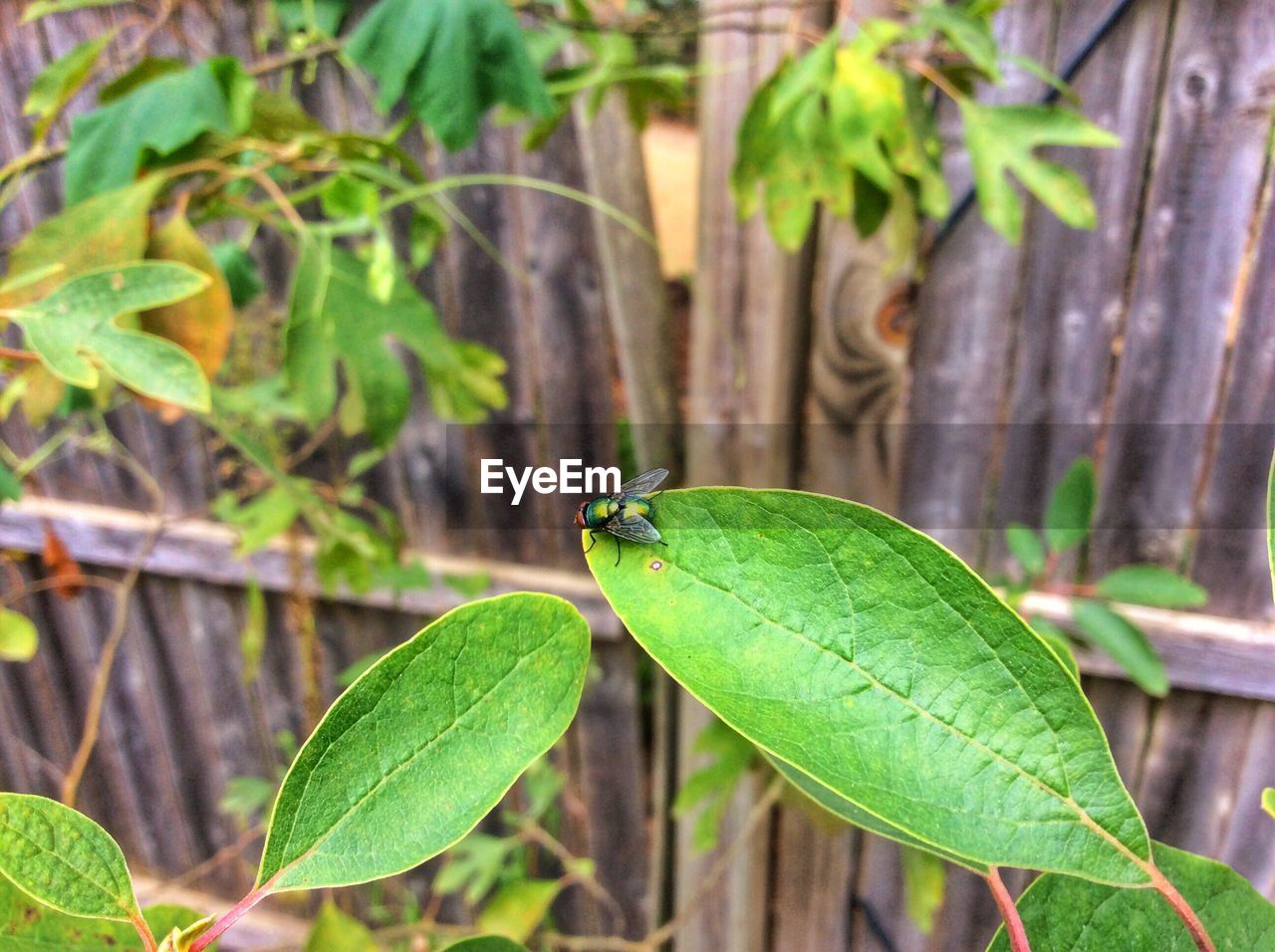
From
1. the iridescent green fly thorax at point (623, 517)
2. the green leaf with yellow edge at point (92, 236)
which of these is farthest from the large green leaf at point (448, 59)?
the iridescent green fly thorax at point (623, 517)

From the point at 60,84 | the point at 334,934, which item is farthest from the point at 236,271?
the point at 334,934

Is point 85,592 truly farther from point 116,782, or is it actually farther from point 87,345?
point 87,345

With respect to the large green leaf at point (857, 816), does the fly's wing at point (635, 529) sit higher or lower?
higher

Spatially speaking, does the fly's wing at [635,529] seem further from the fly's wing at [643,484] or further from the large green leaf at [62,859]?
the large green leaf at [62,859]

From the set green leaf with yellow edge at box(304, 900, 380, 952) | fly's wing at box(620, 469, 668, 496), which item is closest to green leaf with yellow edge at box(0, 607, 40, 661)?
green leaf with yellow edge at box(304, 900, 380, 952)

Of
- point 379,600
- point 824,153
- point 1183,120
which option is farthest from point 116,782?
point 1183,120

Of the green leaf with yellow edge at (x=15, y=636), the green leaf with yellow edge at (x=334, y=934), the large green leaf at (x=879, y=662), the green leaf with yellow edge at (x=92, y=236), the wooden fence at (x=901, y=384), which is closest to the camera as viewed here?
the large green leaf at (x=879, y=662)

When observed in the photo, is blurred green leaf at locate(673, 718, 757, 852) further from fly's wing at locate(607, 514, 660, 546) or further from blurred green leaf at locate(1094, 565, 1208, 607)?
fly's wing at locate(607, 514, 660, 546)

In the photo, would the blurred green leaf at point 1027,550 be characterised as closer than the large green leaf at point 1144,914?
No
